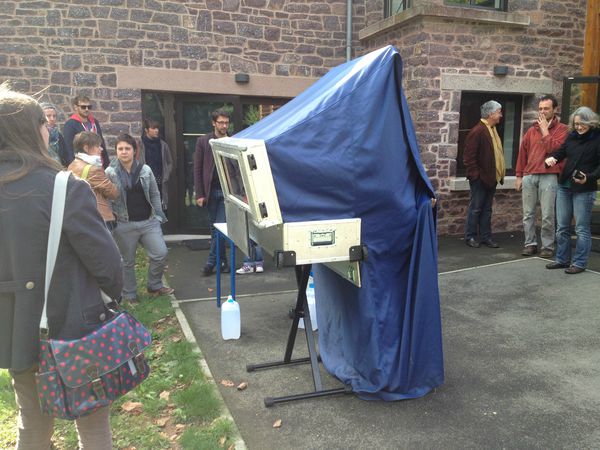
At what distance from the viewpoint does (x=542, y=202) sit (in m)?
7.02

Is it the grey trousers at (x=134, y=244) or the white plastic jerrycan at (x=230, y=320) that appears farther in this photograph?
the grey trousers at (x=134, y=244)

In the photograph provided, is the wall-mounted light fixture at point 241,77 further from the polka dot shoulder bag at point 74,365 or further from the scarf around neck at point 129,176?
the polka dot shoulder bag at point 74,365

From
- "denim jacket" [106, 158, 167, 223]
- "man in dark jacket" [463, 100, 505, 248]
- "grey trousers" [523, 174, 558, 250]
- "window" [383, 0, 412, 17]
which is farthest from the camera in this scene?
"window" [383, 0, 412, 17]

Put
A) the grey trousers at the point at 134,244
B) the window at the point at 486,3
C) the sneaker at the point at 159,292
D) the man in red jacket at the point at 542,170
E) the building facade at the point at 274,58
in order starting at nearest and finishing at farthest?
the grey trousers at the point at 134,244
the sneaker at the point at 159,292
the man in red jacket at the point at 542,170
the building facade at the point at 274,58
the window at the point at 486,3

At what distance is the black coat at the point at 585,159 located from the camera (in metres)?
5.95

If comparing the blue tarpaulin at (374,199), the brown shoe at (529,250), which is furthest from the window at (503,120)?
the blue tarpaulin at (374,199)

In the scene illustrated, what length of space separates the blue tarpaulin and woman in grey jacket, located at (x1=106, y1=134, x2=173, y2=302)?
7.82ft

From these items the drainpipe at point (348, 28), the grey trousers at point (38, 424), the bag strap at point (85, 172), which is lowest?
the grey trousers at point (38, 424)

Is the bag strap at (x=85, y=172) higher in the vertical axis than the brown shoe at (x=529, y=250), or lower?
higher

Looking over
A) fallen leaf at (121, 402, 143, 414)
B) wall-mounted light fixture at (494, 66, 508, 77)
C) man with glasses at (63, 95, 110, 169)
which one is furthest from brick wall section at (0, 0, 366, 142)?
fallen leaf at (121, 402, 143, 414)

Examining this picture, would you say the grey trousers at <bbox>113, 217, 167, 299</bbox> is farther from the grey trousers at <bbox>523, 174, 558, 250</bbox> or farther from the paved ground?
the grey trousers at <bbox>523, 174, 558, 250</bbox>

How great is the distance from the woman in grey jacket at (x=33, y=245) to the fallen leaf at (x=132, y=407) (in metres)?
1.38

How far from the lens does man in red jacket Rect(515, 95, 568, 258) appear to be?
680cm

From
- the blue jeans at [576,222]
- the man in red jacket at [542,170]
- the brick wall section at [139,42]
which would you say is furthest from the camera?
the brick wall section at [139,42]
